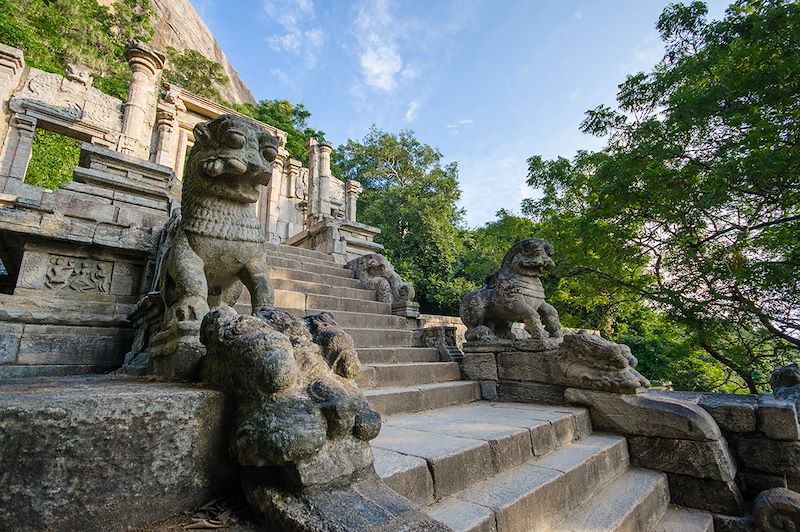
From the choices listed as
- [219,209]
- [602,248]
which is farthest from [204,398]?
[602,248]

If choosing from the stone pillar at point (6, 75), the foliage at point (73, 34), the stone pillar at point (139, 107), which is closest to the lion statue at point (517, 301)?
the stone pillar at point (139, 107)

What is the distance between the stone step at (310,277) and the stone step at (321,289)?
0.59 ft

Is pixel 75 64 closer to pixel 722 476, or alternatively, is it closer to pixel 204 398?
pixel 204 398

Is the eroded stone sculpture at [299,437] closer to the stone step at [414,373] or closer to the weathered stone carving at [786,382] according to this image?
the stone step at [414,373]

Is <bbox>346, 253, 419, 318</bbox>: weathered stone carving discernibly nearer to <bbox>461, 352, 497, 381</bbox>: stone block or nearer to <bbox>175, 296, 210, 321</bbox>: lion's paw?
<bbox>461, 352, 497, 381</bbox>: stone block

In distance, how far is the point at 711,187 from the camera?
19.8ft

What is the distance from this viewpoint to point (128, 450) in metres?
1.15

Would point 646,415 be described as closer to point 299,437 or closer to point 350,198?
point 299,437

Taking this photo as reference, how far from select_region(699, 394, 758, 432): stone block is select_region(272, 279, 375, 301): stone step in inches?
164

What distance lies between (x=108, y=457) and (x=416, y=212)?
17608 mm

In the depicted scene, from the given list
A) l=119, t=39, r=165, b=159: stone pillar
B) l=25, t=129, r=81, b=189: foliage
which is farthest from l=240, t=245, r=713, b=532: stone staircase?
l=25, t=129, r=81, b=189: foliage

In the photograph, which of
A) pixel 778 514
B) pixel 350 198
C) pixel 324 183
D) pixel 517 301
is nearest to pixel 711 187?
pixel 517 301

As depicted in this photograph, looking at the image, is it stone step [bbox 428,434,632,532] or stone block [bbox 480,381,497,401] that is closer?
stone step [bbox 428,434,632,532]

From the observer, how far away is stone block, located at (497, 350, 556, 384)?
142 inches
